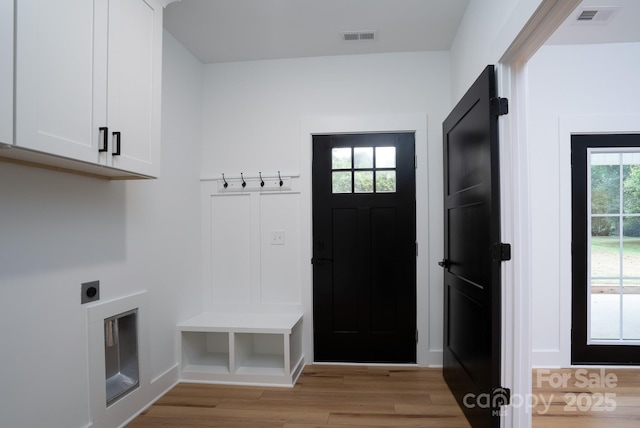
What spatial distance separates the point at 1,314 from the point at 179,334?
1380 millimetres

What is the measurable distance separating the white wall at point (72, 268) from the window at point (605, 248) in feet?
10.8

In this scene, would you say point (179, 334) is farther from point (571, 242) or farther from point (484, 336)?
point (571, 242)

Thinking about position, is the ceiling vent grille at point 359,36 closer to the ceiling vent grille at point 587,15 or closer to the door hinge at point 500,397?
the ceiling vent grille at point 587,15

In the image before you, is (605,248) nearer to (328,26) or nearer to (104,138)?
(328,26)

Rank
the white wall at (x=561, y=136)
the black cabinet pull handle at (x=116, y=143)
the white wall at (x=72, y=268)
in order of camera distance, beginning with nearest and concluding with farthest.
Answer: the white wall at (x=72, y=268) < the black cabinet pull handle at (x=116, y=143) < the white wall at (x=561, y=136)

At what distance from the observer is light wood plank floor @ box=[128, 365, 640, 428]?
6.95ft

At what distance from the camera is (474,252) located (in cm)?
204

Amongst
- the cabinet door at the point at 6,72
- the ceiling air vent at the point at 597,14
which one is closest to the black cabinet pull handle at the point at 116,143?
the cabinet door at the point at 6,72

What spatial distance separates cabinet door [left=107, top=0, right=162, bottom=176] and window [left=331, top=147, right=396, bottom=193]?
154cm

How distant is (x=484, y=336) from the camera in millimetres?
1869

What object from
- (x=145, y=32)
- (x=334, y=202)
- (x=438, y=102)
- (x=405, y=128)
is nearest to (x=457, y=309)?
(x=334, y=202)

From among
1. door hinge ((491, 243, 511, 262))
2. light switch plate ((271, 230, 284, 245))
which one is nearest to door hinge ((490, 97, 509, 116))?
door hinge ((491, 243, 511, 262))

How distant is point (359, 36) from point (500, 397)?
103 inches

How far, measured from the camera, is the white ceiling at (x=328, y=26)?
234 centimetres
